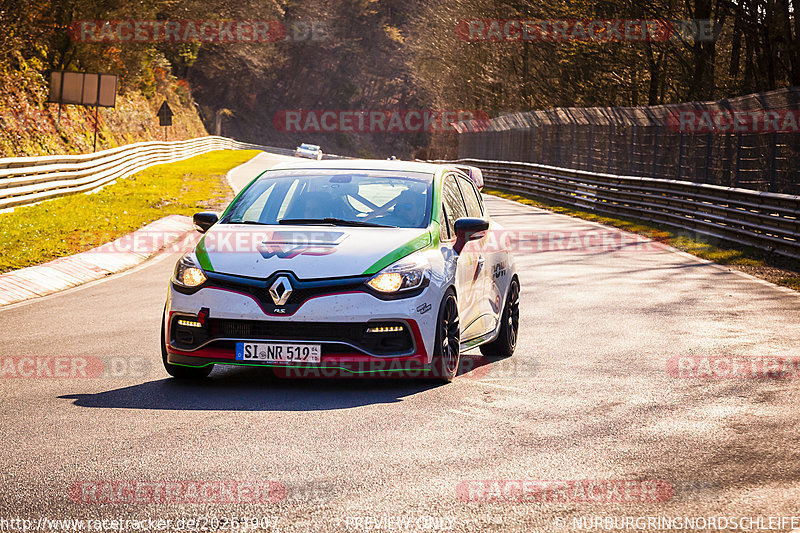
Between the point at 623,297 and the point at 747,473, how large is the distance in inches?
341

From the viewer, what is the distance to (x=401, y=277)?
25.8 feet

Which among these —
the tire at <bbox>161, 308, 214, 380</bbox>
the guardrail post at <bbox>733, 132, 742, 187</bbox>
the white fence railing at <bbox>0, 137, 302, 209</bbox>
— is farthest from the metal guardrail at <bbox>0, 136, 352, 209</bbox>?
the guardrail post at <bbox>733, 132, 742, 187</bbox>

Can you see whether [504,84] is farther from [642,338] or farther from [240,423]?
[240,423]

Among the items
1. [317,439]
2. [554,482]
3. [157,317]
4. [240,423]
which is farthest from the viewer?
[157,317]

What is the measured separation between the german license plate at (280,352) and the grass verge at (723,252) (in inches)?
397

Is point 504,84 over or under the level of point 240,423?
over

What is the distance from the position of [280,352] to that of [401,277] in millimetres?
986

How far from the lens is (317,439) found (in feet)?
21.2

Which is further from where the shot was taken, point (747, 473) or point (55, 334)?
point (55, 334)

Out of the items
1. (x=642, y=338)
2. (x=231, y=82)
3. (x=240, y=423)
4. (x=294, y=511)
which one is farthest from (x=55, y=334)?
(x=231, y=82)

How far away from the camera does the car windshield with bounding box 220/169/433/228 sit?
28.8 feet

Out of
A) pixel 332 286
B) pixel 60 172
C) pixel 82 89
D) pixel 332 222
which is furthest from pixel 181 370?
pixel 82 89

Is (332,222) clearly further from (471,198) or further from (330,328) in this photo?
(471,198)

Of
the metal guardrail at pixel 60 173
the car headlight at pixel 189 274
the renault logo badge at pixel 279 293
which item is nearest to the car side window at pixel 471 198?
the renault logo badge at pixel 279 293
